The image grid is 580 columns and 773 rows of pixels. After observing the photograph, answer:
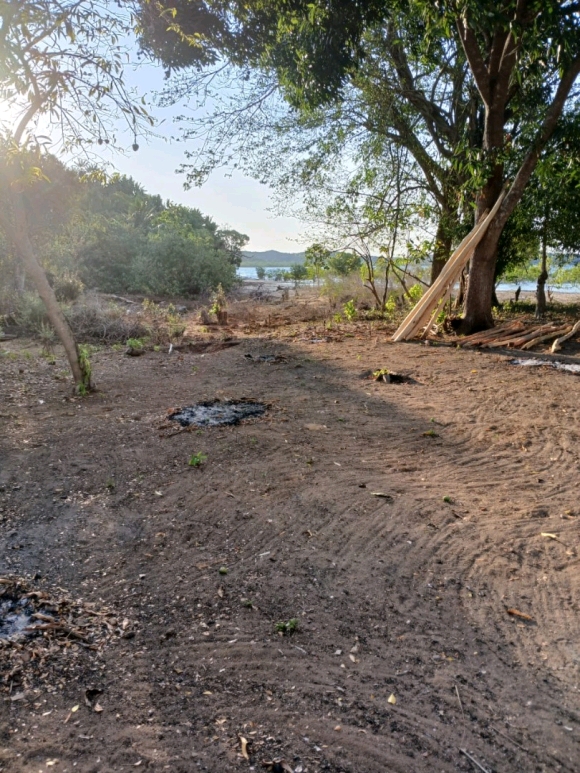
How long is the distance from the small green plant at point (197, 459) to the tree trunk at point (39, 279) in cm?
250

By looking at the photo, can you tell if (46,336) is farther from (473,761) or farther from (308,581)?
(473,761)

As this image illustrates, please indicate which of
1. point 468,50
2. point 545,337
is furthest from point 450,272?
point 468,50

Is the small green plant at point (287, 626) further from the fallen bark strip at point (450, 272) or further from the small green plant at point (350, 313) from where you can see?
the small green plant at point (350, 313)

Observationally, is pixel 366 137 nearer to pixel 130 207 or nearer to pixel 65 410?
pixel 65 410

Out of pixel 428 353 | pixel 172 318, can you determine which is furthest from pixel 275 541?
pixel 172 318

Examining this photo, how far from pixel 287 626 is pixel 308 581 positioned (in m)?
0.39

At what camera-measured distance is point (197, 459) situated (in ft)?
14.5

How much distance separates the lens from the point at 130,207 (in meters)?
30.7

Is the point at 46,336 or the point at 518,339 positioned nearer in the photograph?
the point at 518,339

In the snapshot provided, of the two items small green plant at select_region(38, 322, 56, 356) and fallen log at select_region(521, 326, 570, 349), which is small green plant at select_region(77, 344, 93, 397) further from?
fallen log at select_region(521, 326, 570, 349)

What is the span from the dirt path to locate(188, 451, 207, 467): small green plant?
8cm

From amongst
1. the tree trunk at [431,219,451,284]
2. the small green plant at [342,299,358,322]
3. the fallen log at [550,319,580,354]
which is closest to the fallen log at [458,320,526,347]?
the fallen log at [550,319,580,354]

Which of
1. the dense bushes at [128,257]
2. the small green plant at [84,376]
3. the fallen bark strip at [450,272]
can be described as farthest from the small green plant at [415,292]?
the small green plant at [84,376]

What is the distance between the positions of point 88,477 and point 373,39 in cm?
1085
